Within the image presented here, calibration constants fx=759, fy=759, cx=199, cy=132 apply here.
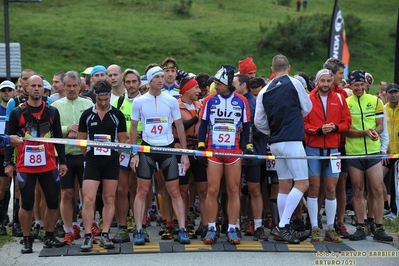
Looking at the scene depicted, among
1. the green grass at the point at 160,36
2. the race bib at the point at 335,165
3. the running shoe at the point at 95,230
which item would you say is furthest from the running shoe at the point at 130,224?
the green grass at the point at 160,36

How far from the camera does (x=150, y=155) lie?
9859mm

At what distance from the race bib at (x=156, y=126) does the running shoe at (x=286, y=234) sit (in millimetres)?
1982

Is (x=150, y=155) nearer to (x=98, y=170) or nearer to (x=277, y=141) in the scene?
(x=98, y=170)

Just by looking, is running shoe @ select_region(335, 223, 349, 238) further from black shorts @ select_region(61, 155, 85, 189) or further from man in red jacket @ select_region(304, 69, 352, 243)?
black shorts @ select_region(61, 155, 85, 189)

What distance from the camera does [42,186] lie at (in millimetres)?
9461

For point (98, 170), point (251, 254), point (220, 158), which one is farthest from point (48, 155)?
point (251, 254)

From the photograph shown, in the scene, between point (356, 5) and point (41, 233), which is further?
point (356, 5)

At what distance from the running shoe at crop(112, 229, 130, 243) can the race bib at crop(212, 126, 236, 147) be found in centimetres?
175

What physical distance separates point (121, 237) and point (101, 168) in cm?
109

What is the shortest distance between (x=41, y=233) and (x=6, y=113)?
183 cm

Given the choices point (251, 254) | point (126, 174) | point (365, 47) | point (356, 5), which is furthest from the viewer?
point (356, 5)

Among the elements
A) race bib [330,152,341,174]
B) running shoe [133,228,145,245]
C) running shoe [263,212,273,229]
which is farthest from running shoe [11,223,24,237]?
race bib [330,152,341,174]

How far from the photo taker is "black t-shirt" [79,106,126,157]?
31.7ft

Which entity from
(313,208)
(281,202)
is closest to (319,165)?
(313,208)
